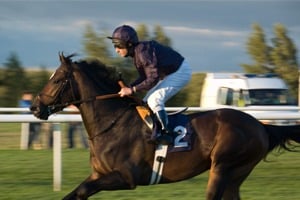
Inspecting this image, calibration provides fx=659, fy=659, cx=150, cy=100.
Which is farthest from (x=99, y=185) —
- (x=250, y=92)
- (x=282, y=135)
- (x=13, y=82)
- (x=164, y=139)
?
(x=13, y=82)

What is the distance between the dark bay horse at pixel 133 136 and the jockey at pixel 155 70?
0.18 meters

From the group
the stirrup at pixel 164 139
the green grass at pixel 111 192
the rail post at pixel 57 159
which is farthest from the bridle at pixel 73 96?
the rail post at pixel 57 159

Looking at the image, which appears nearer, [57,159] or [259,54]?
[57,159]

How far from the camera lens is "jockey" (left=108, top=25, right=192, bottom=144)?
18.6ft

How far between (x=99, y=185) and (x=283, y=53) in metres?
26.2

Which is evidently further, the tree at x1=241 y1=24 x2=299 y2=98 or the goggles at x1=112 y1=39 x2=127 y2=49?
the tree at x1=241 y1=24 x2=299 y2=98

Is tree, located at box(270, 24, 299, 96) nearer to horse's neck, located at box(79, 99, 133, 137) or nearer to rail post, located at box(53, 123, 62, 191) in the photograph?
rail post, located at box(53, 123, 62, 191)

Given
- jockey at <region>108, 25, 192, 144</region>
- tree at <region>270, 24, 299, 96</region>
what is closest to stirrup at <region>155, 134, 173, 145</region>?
jockey at <region>108, 25, 192, 144</region>

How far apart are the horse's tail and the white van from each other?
972 cm

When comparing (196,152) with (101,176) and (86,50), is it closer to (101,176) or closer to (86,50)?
(101,176)

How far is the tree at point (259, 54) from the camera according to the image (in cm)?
3070

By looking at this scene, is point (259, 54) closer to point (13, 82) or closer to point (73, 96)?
point (13, 82)

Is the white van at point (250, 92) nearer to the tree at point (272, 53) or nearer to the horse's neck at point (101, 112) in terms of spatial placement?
the horse's neck at point (101, 112)

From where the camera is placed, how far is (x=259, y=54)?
30.8 meters
